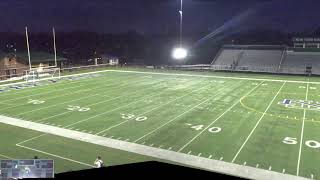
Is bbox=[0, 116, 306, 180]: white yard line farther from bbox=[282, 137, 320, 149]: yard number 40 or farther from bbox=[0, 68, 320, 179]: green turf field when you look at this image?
bbox=[282, 137, 320, 149]: yard number 40

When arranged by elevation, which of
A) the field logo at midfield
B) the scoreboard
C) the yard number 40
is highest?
the scoreboard

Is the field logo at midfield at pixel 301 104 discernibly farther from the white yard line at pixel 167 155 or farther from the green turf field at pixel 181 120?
the white yard line at pixel 167 155

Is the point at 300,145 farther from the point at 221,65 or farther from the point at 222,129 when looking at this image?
the point at 221,65

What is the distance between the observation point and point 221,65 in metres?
58.1

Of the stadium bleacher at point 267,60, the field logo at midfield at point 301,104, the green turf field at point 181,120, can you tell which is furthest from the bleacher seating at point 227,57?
the field logo at midfield at point 301,104

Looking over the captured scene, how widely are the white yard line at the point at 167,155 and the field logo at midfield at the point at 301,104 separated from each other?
13386 millimetres

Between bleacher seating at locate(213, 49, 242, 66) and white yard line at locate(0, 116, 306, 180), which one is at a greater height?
bleacher seating at locate(213, 49, 242, 66)

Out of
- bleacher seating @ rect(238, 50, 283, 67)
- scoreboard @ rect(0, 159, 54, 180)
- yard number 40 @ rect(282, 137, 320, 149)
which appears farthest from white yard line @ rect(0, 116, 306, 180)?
bleacher seating @ rect(238, 50, 283, 67)

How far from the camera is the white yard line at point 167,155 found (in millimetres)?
13836

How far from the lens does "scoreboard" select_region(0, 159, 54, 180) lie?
325 inches

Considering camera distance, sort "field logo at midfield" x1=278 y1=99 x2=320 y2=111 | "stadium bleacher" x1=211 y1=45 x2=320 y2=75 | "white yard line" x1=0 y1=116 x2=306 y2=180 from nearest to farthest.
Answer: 1. "white yard line" x1=0 y1=116 x2=306 y2=180
2. "field logo at midfield" x1=278 y1=99 x2=320 y2=111
3. "stadium bleacher" x1=211 y1=45 x2=320 y2=75

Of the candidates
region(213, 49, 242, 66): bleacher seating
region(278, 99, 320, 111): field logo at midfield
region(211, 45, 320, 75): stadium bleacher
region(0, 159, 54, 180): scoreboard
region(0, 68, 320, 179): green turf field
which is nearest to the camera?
region(0, 159, 54, 180): scoreboard

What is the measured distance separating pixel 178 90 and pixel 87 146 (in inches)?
684

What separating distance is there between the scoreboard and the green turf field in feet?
20.6
